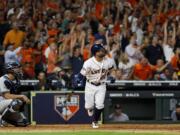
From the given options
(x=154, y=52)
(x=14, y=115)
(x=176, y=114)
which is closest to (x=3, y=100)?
(x=14, y=115)

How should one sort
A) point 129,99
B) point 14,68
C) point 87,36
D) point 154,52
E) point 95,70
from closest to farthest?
point 14,68 → point 95,70 → point 129,99 → point 154,52 → point 87,36

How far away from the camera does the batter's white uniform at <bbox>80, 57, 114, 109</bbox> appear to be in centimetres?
1588

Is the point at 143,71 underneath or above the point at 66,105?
above

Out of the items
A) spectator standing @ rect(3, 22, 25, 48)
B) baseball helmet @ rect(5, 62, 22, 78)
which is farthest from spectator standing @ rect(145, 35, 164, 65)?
baseball helmet @ rect(5, 62, 22, 78)

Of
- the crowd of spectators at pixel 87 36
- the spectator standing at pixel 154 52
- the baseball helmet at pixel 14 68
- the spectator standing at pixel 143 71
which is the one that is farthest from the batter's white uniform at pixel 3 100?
the spectator standing at pixel 154 52

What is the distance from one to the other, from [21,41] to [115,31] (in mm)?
2668

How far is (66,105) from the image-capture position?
18766mm

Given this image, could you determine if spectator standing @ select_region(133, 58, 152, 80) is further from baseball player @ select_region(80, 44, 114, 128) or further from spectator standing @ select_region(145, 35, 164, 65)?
baseball player @ select_region(80, 44, 114, 128)

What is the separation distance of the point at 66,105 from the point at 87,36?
2413mm

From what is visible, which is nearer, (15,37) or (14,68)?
(14,68)

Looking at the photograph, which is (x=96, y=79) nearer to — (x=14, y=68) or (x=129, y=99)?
(x=14, y=68)

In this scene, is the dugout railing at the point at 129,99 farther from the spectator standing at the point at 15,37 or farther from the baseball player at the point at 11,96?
the baseball player at the point at 11,96

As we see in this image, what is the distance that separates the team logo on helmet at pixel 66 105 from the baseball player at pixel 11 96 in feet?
8.90

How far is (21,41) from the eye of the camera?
2038 cm
